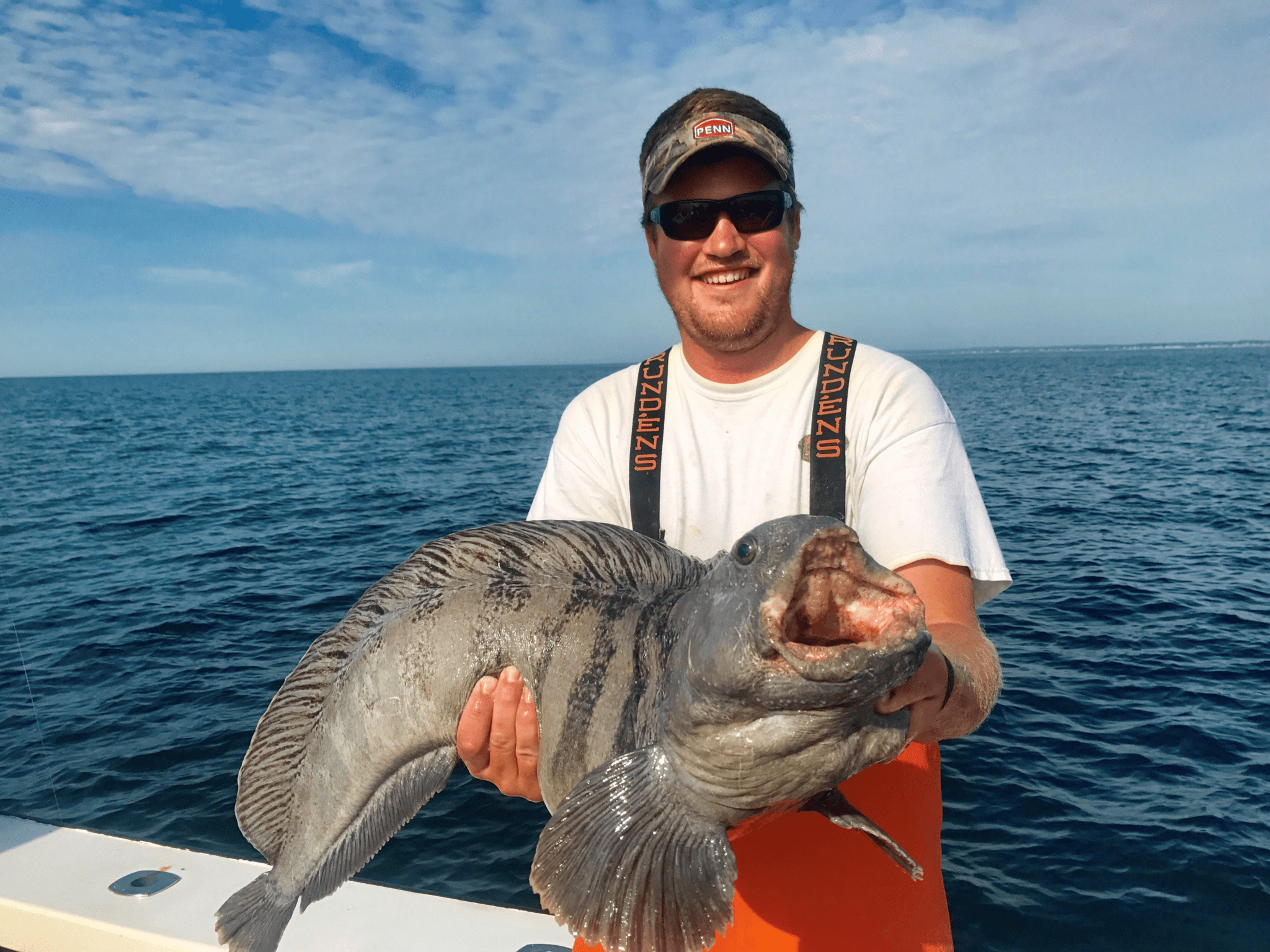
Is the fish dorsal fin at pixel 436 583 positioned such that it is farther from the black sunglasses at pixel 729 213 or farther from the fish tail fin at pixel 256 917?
the black sunglasses at pixel 729 213

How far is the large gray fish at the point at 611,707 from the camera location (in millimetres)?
1840

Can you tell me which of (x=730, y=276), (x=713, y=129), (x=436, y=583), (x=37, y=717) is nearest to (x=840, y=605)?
(x=436, y=583)

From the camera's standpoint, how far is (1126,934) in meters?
6.64

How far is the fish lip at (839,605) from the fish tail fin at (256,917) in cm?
229

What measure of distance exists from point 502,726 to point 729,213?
2206mm

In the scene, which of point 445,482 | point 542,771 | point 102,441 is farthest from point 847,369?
point 102,441

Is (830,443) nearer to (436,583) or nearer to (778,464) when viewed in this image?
(778,464)

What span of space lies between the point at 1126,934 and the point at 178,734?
33.4 feet

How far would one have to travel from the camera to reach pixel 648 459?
3.46 m

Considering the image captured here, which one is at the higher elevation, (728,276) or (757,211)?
(757,211)

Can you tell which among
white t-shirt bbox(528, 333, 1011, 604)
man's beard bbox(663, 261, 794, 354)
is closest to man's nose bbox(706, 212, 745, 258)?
man's beard bbox(663, 261, 794, 354)

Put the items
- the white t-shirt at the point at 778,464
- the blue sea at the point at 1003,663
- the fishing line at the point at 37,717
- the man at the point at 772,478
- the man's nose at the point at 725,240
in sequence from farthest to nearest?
the fishing line at the point at 37,717
the blue sea at the point at 1003,663
the man's nose at the point at 725,240
the white t-shirt at the point at 778,464
the man at the point at 772,478

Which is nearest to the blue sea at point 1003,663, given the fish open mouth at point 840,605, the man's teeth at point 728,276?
the man's teeth at point 728,276

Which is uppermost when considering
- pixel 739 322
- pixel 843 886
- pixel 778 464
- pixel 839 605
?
pixel 739 322
